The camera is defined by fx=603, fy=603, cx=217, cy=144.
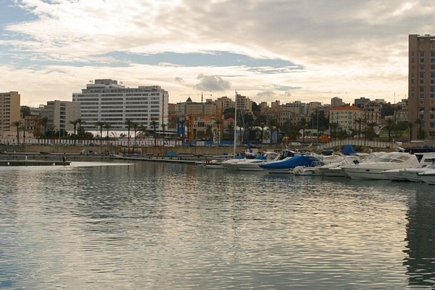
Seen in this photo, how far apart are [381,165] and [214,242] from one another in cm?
4511

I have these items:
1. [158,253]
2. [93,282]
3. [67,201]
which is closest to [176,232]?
[158,253]

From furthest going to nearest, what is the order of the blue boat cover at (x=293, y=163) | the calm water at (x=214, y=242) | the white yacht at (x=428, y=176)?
1. the blue boat cover at (x=293, y=163)
2. the white yacht at (x=428, y=176)
3. the calm water at (x=214, y=242)

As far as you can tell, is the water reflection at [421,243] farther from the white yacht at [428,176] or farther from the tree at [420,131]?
the tree at [420,131]

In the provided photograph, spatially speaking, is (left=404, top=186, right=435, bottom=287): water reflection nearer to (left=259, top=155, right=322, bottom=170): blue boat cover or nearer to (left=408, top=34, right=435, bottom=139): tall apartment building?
(left=259, top=155, right=322, bottom=170): blue boat cover

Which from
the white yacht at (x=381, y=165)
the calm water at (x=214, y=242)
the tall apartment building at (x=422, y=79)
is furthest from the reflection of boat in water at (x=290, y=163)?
the tall apartment building at (x=422, y=79)

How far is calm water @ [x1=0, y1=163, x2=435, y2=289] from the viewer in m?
19.3

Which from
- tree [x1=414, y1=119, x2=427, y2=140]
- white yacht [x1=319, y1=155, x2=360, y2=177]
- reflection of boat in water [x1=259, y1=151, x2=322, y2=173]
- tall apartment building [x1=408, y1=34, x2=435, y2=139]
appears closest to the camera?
white yacht [x1=319, y1=155, x2=360, y2=177]

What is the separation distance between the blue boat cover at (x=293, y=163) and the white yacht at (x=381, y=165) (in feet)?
44.3

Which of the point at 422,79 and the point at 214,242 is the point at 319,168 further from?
the point at 422,79

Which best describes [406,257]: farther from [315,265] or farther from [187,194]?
[187,194]

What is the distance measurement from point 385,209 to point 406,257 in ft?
54.8

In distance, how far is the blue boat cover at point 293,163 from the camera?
8312 centimetres

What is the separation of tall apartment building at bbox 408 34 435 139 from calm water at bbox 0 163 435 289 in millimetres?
136235

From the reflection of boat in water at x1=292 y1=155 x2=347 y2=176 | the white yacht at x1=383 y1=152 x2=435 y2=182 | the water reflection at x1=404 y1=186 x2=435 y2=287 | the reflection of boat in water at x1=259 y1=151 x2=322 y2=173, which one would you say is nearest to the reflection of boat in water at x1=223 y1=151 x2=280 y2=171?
the reflection of boat in water at x1=259 y1=151 x2=322 y2=173
